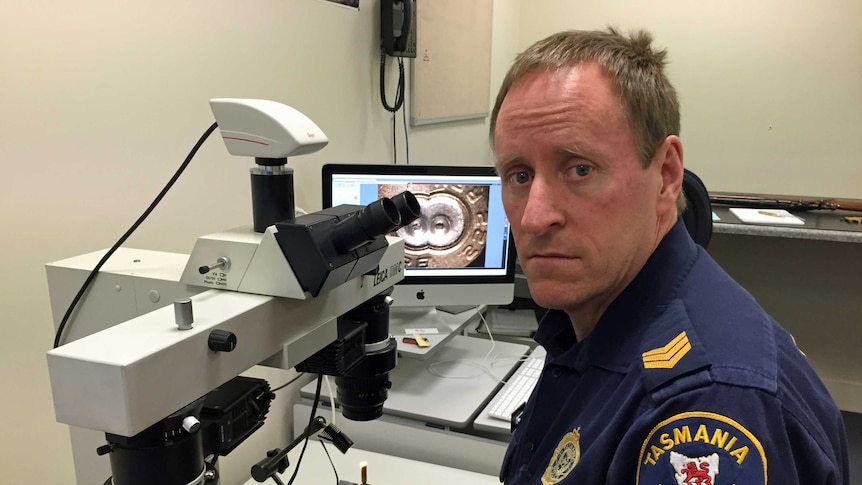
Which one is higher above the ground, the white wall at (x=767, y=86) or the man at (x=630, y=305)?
the white wall at (x=767, y=86)

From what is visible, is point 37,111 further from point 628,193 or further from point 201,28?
point 628,193

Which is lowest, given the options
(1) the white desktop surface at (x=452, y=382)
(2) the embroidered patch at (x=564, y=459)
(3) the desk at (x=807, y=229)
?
(1) the white desktop surface at (x=452, y=382)

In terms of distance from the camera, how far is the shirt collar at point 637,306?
2.67 feet

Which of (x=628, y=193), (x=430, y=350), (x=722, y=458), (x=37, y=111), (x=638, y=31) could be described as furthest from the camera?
(x=430, y=350)

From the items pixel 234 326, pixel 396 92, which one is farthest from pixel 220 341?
pixel 396 92

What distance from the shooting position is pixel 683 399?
0.65 m

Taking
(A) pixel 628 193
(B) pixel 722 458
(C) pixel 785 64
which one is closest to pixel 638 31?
(A) pixel 628 193

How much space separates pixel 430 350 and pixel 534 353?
0.42 metres

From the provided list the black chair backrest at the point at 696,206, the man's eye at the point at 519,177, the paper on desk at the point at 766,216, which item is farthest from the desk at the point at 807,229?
the man's eye at the point at 519,177

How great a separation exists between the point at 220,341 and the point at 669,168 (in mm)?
643

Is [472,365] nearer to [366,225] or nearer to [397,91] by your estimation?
[397,91]

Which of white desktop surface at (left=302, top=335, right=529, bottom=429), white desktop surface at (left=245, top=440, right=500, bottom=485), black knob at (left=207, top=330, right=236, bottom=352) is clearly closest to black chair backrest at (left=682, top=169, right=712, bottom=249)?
white desktop surface at (left=302, top=335, right=529, bottom=429)

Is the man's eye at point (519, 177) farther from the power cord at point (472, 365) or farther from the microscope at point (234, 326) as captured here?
the power cord at point (472, 365)

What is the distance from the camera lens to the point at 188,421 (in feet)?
1.99
